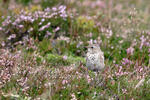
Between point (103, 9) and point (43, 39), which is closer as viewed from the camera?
point (43, 39)

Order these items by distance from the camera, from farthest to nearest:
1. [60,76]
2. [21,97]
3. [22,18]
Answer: [22,18] → [60,76] → [21,97]

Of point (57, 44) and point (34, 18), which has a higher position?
point (34, 18)

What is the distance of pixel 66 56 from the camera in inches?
249

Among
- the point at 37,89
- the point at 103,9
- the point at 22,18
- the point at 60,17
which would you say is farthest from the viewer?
the point at 103,9

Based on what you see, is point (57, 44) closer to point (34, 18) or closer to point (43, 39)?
point (43, 39)

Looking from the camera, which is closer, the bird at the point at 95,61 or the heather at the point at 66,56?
the heather at the point at 66,56

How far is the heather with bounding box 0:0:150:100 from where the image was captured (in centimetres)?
418

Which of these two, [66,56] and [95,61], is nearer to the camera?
[95,61]

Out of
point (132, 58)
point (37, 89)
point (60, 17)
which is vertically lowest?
point (132, 58)

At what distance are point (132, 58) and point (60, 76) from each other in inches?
112

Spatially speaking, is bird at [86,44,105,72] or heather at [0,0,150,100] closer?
heather at [0,0,150,100]

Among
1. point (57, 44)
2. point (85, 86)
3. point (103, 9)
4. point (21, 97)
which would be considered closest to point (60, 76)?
point (85, 86)

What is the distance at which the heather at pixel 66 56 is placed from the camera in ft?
13.7

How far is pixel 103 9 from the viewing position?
11656 millimetres
